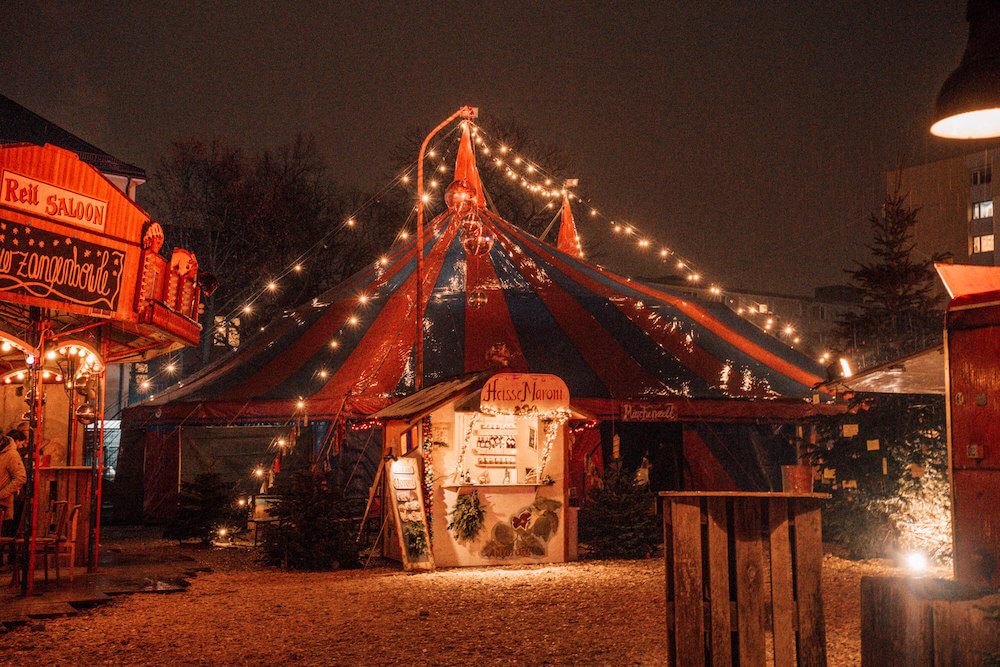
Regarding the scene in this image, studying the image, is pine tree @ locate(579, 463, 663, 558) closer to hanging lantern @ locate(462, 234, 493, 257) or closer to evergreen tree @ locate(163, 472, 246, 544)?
hanging lantern @ locate(462, 234, 493, 257)

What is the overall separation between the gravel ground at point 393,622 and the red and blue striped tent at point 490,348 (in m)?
3.89

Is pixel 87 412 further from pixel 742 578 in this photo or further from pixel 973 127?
pixel 973 127

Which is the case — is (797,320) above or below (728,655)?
above

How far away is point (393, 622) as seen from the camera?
6.40 m

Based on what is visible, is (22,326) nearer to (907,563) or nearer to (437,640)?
(437,640)

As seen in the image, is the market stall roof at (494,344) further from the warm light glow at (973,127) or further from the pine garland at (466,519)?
the warm light glow at (973,127)

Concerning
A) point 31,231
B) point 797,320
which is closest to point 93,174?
point 31,231

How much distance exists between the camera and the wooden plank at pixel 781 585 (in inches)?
142

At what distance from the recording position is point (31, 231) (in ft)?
25.1

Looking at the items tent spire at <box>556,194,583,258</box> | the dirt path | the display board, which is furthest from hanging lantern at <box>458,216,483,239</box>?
tent spire at <box>556,194,583,258</box>

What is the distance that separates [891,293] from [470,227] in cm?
671

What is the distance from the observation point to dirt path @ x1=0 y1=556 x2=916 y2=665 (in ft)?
17.6

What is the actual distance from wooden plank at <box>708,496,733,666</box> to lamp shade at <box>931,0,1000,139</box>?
1691mm

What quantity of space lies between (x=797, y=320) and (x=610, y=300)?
1697 inches
